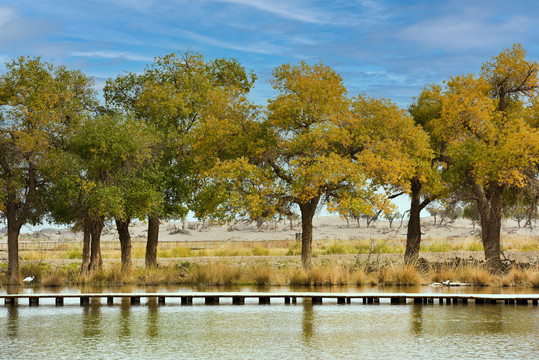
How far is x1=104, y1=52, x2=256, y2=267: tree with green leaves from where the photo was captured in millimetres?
35281

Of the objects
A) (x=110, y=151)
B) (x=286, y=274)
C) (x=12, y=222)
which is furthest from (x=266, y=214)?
(x=12, y=222)

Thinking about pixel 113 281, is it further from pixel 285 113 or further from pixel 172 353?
pixel 172 353

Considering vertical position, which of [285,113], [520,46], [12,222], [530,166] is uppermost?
[520,46]

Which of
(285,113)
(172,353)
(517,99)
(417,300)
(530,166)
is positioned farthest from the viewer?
(517,99)

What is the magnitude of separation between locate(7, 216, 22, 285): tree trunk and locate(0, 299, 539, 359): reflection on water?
1059 centimetres

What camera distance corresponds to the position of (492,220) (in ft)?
111

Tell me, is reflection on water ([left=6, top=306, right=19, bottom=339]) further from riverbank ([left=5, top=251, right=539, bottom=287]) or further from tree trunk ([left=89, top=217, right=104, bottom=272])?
tree trunk ([left=89, top=217, right=104, bottom=272])

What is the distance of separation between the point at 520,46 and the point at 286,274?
1576cm

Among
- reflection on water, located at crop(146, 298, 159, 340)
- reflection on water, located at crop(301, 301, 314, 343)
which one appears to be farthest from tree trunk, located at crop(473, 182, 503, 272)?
reflection on water, located at crop(146, 298, 159, 340)

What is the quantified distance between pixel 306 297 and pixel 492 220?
12757mm

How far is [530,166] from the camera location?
109 feet

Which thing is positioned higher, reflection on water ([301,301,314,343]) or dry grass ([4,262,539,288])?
dry grass ([4,262,539,288])

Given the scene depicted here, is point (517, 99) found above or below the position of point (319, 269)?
above

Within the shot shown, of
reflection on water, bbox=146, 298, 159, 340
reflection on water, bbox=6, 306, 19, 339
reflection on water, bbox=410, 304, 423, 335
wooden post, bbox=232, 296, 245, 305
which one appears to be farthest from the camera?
wooden post, bbox=232, 296, 245, 305
